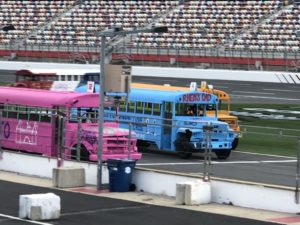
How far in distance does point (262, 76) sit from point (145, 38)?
14014 mm

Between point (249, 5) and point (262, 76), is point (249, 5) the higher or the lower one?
the higher one

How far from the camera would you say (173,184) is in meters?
18.1

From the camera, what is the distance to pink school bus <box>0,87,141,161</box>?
863 inches

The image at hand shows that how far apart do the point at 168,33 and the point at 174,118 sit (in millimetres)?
41606

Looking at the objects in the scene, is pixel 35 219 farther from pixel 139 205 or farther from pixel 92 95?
pixel 92 95

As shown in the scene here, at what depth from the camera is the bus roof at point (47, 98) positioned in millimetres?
25125

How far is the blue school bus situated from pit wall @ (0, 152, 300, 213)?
3.99m

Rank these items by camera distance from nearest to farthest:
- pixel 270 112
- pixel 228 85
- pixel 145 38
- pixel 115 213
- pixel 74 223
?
pixel 74 223 < pixel 115 213 < pixel 270 112 < pixel 228 85 < pixel 145 38

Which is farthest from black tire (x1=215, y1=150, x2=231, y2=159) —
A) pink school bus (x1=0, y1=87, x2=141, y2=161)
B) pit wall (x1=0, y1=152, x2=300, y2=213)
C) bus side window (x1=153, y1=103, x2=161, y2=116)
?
pit wall (x1=0, y1=152, x2=300, y2=213)

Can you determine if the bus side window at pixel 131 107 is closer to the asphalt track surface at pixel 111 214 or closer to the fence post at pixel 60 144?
the fence post at pixel 60 144

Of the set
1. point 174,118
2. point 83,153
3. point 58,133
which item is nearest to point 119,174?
point 58,133

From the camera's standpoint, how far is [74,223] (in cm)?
1433

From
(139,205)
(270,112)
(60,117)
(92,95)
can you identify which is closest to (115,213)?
(139,205)

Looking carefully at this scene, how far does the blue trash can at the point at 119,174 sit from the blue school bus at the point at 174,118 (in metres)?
6.39
